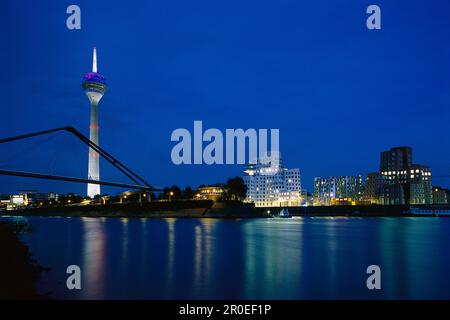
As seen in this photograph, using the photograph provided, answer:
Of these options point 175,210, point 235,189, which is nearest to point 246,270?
Answer: point 175,210

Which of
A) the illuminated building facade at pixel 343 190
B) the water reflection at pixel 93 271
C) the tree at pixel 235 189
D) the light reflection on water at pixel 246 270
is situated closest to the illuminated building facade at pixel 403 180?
the illuminated building facade at pixel 343 190

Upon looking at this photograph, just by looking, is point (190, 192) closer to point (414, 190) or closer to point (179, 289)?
point (414, 190)

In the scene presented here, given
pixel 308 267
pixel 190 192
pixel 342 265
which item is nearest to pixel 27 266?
pixel 308 267

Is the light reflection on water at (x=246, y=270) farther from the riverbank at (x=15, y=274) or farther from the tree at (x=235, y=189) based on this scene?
the tree at (x=235, y=189)

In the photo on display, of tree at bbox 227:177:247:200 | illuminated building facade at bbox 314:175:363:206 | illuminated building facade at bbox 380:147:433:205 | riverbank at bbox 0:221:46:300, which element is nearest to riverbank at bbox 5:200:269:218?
tree at bbox 227:177:247:200

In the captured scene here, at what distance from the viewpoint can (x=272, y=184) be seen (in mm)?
171500

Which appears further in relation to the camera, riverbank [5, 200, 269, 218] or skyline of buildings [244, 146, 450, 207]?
skyline of buildings [244, 146, 450, 207]

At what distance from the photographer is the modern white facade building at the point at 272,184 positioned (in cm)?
16950

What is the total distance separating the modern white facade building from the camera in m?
170

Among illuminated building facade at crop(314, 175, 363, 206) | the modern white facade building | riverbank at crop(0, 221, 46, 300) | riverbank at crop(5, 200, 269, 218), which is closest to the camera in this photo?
riverbank at crop(0, 221, 46, 300)

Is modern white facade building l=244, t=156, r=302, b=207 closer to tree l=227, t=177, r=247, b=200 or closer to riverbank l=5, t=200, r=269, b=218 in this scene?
riverbank l=5, t=200, r=269, b=218

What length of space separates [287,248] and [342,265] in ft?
31.8

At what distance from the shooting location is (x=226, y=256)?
94.5 ft

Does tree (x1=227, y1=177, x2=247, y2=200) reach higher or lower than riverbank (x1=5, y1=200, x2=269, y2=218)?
higher
